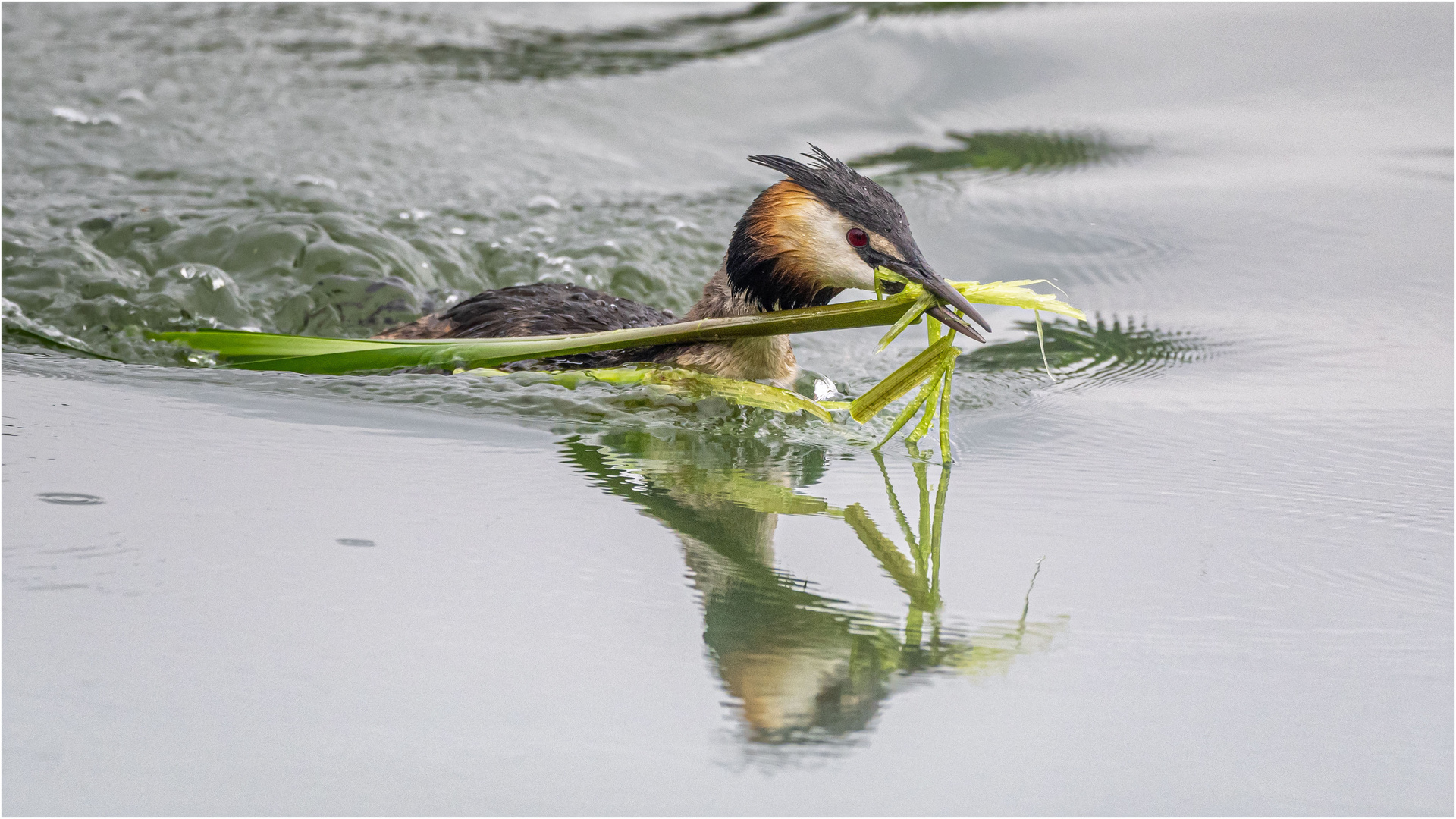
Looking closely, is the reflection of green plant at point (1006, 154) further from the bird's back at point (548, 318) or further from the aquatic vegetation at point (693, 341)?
the aquatic vegetation at point (693, 341)

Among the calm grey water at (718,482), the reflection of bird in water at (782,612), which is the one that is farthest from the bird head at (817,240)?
the reflection of bird in water at (782,612)

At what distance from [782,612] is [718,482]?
108 cm

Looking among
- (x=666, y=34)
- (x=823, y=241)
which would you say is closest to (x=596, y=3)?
(x=666, y=34)

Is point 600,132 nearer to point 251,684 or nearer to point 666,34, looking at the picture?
point 666,34

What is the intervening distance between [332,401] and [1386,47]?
792 centimetres

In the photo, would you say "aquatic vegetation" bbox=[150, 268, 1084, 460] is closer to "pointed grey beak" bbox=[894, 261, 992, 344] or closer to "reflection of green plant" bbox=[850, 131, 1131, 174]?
"pointed grey beak" bbox=[894, 261, 992, 344]

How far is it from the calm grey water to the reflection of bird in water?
0.05ft

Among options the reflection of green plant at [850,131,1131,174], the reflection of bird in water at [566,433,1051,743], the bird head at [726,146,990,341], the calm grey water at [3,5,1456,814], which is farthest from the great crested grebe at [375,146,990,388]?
the reflection of green plant at [850,131,1131,174]

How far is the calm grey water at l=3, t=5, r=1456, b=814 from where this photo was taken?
2521 millimetres

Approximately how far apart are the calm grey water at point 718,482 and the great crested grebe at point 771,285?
1.04ft

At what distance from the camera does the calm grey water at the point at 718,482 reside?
2521 millimetres

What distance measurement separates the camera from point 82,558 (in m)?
3.16

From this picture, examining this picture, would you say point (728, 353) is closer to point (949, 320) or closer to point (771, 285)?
point (771, 285)

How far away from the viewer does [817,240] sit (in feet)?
15.1
